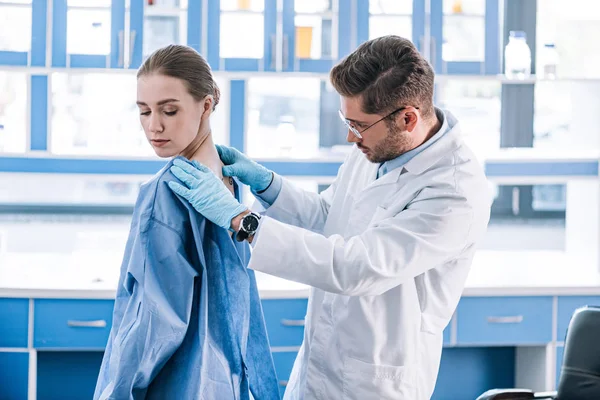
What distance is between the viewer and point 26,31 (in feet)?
11.0

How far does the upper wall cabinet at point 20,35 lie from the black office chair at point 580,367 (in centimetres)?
223

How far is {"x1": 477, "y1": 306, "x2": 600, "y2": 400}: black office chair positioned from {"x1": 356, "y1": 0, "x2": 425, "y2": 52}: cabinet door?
1562 millimetres

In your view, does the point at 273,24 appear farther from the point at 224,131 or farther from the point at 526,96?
the point at 526,96

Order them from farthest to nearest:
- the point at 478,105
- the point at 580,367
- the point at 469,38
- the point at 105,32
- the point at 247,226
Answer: the point at 478,105 < the point at 469,38 < the point at 105,32 < the point at 580,367 < the point at 247,226

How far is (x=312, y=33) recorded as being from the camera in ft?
11.3

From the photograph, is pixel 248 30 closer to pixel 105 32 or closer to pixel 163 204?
pixel 105 32

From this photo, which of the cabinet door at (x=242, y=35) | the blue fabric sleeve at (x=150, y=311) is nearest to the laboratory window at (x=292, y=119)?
the cabinet door at (x=242, y=35)

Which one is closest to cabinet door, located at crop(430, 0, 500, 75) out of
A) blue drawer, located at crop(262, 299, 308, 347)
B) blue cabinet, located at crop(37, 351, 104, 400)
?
blue drawer, located at crop(262, 299, 308, 347)

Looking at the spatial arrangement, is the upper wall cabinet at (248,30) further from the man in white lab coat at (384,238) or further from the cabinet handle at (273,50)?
the man in white lab coat at (384,238)

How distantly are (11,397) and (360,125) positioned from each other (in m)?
1.97

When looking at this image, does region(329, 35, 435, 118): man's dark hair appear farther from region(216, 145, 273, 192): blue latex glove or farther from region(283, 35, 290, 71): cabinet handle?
region(283, 35, 290, 71): cabinet handle

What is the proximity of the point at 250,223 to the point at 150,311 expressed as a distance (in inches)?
11.3

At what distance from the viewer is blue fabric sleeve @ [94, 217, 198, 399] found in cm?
145

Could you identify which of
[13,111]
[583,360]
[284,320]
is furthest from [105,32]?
[583,360]
